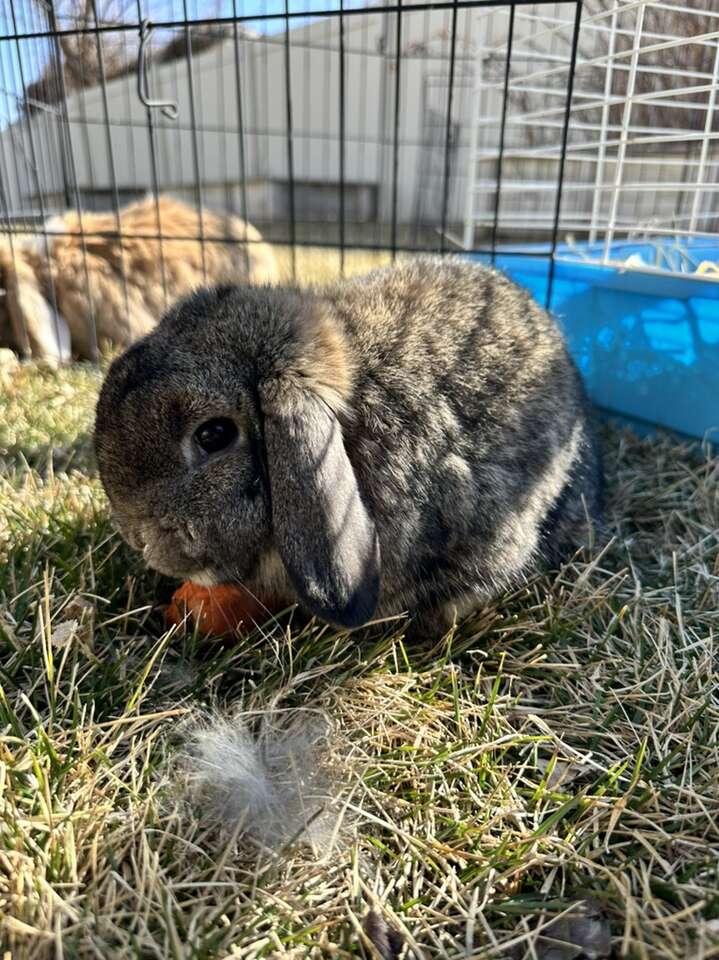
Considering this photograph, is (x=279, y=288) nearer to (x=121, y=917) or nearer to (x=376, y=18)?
(x=121, y=917)

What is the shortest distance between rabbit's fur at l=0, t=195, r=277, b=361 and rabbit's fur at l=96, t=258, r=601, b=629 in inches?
92.8

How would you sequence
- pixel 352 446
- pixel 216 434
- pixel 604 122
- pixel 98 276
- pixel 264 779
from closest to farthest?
pixel 264 779
pixel 216 434
pixel 352 446
pixel 604 122
pixel 98 276

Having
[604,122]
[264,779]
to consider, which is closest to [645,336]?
[604,122]

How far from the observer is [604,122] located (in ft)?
12.0

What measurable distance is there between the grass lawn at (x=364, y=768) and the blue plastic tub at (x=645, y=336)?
102 cm

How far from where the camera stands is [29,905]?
114 centimetres

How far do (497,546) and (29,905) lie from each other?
1332mm

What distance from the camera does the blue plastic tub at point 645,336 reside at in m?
2.92

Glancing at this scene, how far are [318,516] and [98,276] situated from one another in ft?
11.1

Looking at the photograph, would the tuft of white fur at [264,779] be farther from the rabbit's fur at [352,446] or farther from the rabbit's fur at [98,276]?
the rabbit's fur at [98,276]

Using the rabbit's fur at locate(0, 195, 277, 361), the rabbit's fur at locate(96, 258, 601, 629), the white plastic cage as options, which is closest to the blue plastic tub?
the white plastic cage

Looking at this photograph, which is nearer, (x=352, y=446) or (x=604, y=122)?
(x=352, y=446)

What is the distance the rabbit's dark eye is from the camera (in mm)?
1748

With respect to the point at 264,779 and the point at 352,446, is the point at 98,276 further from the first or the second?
the point at 264,779
